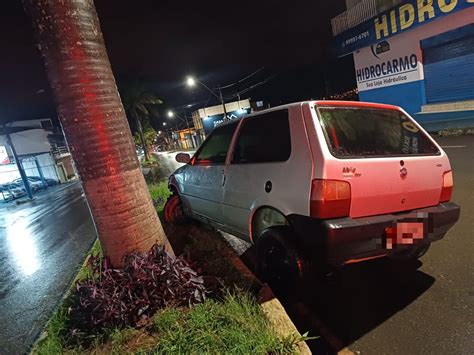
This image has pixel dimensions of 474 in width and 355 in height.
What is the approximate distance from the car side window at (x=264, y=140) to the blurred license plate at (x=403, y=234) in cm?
108

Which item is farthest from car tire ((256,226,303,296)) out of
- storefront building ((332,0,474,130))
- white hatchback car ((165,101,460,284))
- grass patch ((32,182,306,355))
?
storefront building ((332,0,474,130))

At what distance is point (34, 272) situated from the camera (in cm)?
575

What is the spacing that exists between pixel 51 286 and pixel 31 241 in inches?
177

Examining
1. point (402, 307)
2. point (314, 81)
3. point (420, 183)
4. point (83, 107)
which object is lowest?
point (402, 307)

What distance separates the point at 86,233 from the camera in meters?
8.09

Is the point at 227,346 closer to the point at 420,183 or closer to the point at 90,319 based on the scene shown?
the point at 90,319

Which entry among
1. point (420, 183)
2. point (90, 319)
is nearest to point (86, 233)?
point (90, 319)

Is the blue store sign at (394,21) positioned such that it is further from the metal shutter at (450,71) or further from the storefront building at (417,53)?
the metal shutter at (450,71)

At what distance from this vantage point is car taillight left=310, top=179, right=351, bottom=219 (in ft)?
8.13

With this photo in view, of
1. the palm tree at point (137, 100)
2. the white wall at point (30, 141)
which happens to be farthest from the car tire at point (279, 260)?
the white wall at point (30, 141)

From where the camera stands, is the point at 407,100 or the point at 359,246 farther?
the point at 407,100

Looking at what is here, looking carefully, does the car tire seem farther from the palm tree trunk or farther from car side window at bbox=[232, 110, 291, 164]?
the palm tree trunk

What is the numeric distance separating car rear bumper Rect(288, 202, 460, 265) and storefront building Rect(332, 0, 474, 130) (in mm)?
12455

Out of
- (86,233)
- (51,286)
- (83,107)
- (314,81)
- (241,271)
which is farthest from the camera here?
(314,81)
